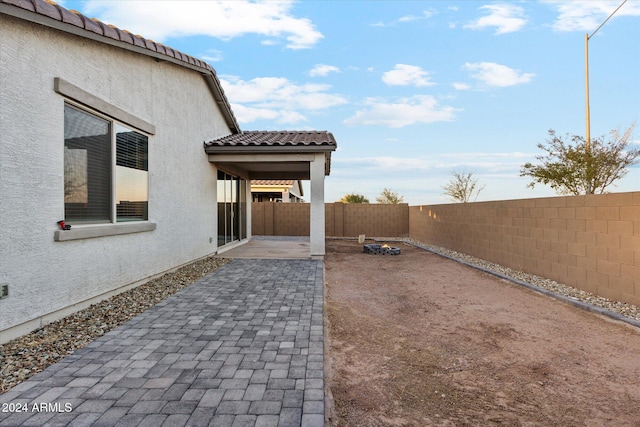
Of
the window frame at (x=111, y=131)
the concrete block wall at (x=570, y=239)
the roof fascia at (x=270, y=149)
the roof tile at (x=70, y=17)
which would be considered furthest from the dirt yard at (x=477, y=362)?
the roof tile at (x=70, y=17)

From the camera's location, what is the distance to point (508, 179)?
59.1ft

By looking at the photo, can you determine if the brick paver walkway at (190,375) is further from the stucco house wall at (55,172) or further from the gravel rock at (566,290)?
the gravel rock at (566,290)

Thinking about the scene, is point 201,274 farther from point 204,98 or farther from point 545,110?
point 545,110

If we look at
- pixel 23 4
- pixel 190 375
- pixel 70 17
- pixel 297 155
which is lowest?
pixel 190 375

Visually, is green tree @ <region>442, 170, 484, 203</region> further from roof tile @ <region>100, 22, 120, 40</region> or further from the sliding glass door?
roof tile @ <region>100, 22, 120, 40</region>

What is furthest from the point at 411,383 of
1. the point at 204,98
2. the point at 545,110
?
the point at 545,110

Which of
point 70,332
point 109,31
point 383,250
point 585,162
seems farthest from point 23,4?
point 585,162

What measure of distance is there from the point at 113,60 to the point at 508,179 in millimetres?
18368

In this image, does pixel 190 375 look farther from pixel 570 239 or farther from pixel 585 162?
pixel 585 162

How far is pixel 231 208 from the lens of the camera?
40.1ft

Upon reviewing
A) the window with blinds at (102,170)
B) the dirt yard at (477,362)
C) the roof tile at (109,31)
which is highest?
the roof tile at (109,31)

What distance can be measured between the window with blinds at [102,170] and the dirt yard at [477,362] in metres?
3.89

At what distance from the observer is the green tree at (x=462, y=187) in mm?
23500

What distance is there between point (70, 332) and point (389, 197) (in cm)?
3045
